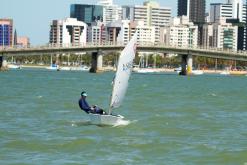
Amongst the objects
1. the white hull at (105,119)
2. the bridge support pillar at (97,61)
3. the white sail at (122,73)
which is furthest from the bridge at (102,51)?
the white hull at (105,119)

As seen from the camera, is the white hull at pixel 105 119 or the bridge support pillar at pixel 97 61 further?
the bridge support pillar at pixel 97 61

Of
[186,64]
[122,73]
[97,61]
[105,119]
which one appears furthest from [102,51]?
[105,119]

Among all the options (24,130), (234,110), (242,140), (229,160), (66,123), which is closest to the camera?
(229,160)

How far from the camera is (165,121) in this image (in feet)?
152

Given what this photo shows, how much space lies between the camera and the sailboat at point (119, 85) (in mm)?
40000

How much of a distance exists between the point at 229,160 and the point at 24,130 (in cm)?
1264

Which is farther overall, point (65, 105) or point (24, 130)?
point (65, 105)

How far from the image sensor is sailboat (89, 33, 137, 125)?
1575 inches

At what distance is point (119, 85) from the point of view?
41.0 metres

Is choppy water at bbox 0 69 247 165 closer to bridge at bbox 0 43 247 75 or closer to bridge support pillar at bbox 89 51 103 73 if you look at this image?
bridge at bbox 0 43 247 75

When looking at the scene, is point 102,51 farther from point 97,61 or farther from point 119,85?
point 119,85

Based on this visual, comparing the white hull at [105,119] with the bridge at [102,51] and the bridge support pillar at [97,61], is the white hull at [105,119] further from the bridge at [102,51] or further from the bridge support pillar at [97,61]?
the bridge support pillar at [97,61]

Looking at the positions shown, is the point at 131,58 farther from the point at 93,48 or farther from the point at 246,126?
the point at 93,48

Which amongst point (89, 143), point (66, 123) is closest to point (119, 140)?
point (89, 143)
